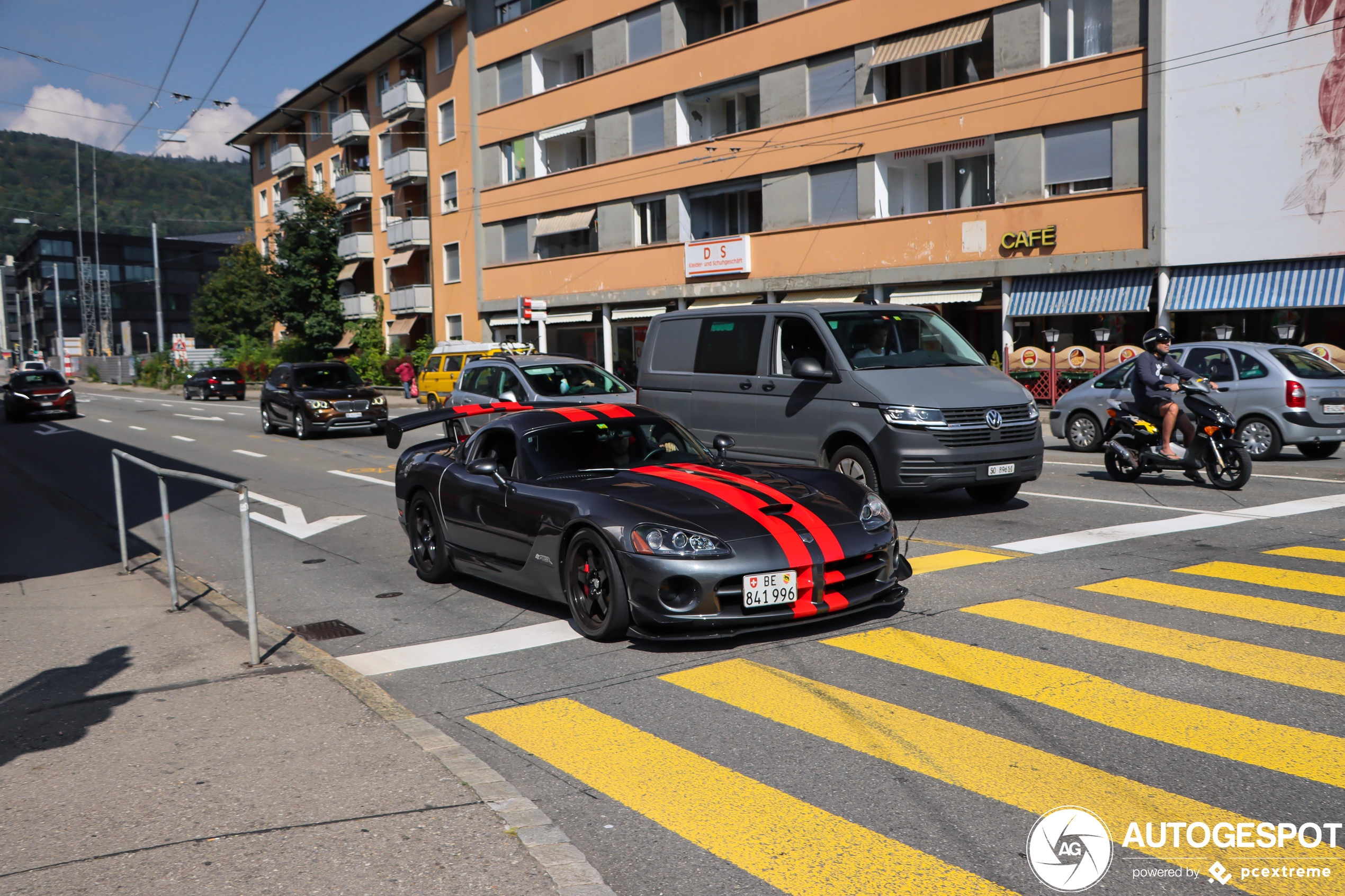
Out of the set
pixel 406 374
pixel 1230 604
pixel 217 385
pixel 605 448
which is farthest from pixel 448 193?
pixel 1230 604

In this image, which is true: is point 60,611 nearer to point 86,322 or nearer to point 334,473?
point 334,473

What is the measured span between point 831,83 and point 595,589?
26623mm

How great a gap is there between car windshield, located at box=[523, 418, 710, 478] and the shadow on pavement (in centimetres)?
283

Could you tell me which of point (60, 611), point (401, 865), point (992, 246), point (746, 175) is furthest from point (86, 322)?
point (401, 865)

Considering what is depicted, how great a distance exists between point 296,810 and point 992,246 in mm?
25222

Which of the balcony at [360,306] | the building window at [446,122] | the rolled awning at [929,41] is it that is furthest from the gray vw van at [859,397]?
the balcony at [360,306]

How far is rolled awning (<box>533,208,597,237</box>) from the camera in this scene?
40006mm

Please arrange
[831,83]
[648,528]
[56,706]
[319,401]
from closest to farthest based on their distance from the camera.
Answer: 1. [56,706]
2. [648,528]
3. [319,401]
4. [831,83]

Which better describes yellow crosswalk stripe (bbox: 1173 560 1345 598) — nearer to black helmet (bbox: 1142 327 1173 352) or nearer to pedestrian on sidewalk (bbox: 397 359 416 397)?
black helmet (bbox: 1142 327 1173 352)

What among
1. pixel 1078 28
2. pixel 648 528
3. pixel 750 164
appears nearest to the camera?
pixel 648 528

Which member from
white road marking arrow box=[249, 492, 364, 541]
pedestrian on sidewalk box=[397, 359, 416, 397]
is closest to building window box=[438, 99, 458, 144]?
pedestrian on sidewalk box=[397, 359, 416, 397]

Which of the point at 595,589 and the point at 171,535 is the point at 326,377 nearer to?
the point at 171,535

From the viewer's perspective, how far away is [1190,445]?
1226 cm

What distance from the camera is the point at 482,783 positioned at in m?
4.36
